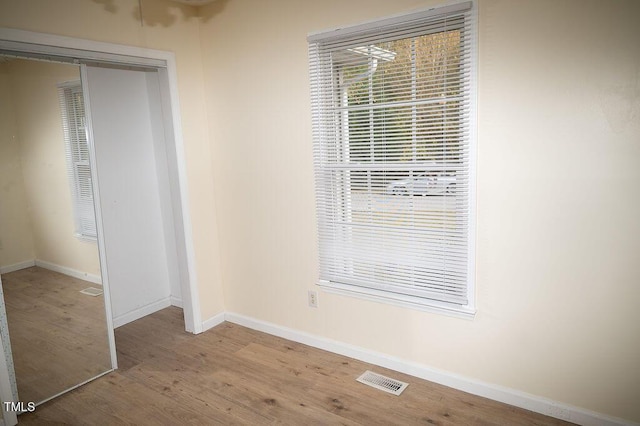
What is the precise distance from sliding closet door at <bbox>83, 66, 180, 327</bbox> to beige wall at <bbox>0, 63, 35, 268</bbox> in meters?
0.96

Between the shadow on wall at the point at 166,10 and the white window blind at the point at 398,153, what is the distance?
1055mm

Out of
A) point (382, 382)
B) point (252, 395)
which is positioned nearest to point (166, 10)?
point (252, 395)

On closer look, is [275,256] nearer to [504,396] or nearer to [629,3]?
[504,396]

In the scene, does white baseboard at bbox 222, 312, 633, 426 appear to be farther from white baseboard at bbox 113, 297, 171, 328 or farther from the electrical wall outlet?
white baseboard at bbox 113, 297, 171, 328

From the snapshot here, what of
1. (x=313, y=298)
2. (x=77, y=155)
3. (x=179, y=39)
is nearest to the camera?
(x=77, y=155)

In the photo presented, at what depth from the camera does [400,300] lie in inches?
112

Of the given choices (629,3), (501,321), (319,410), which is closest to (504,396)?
(501,321)

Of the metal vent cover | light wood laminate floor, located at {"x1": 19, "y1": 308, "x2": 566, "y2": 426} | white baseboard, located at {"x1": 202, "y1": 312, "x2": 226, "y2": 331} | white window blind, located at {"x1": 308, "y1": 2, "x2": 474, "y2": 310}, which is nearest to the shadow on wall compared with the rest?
white window blind, located at {"x1": 308, "y1": 2, "x2": 474, "y2": 310}

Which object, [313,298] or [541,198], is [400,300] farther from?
[541,198]

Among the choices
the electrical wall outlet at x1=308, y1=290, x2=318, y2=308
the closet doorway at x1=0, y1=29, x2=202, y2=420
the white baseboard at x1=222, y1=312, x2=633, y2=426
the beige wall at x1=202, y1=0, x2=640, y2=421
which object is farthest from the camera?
the closet doorway at x1=0, y1=29, x2=202, y2=420

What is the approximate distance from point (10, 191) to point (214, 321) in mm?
1849

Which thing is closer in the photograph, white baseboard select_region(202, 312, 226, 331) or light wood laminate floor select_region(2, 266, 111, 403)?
light wood laminate floor select_region(2, 266, 111, 403)

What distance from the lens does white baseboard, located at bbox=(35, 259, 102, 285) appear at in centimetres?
284

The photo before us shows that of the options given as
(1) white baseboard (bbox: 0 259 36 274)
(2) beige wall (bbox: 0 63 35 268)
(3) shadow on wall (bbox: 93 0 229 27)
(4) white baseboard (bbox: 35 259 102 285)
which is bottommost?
(4) white baseboard (bbox: 35 259 102 285)
